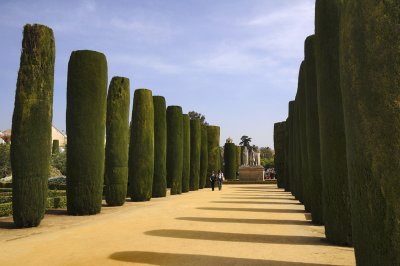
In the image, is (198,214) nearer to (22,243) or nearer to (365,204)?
(22,243)

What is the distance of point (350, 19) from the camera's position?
5820 mm

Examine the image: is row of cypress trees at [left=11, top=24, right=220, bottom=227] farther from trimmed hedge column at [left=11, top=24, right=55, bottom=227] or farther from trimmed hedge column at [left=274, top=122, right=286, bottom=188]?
trimmed hedge column at [left=274, top=122, right=286, bottom=188]

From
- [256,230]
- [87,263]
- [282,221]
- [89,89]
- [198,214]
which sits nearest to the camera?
[87,263]

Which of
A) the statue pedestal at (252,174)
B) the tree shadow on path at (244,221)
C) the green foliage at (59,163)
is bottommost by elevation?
the tree shadow on path at (244,221)

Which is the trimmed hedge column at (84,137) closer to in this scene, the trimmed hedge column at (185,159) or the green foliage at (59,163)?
the trimmed hedge column at (185,159)

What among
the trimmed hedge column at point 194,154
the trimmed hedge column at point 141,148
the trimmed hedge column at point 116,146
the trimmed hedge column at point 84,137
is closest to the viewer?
the trimmed hedge column at point 84,137

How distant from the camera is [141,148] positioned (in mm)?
21922

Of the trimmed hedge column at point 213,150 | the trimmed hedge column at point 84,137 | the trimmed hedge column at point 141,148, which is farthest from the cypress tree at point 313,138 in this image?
the trimmed hedge column at point 213,150

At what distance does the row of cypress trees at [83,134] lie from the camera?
12180mm

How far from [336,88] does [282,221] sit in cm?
542

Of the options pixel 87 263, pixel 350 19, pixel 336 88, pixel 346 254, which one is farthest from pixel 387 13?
pixel 87 263

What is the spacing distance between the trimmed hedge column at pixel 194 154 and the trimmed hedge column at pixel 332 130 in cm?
2285

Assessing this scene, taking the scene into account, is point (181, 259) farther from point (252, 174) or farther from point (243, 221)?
point (252, 174)

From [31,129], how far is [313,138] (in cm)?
867
